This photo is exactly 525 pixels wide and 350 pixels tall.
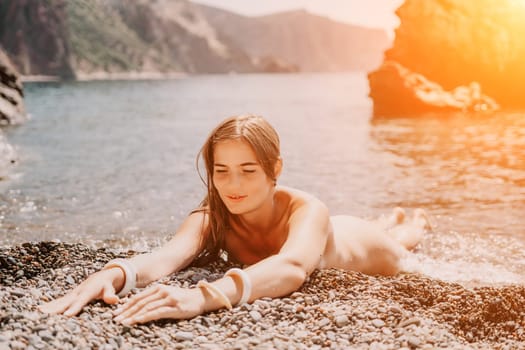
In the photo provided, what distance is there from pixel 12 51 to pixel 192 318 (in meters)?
131

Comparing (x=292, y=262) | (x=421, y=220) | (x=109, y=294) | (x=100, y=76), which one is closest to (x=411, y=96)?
(x=421, y=220)

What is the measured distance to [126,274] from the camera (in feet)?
→ 16.5

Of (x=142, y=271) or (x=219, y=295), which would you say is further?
(x=142, y=271)

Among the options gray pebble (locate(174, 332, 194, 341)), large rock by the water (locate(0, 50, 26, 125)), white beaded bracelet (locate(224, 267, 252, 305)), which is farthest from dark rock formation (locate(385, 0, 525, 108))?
gray pebble (locate(174, 332, 194, 341))

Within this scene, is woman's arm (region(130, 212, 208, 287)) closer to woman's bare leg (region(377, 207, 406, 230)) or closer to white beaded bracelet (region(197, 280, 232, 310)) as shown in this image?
white beaded bracelet (region(197, 280, 232, 310))

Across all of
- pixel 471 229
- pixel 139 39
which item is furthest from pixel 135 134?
pixel 139 39

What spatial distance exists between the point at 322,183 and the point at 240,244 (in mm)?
9167

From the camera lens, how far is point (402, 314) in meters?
4.70

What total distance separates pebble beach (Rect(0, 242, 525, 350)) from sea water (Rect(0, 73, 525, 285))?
2692mm

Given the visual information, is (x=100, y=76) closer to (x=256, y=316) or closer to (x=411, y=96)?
(x=411, y=96)

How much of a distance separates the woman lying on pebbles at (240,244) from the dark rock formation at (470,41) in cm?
5200

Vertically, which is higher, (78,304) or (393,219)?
(78,304)

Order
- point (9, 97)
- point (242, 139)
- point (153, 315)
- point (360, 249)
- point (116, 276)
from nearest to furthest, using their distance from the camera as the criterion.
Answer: point (153, 315), point (116, 276), point (242, 139), point (360, 249), point (9, 97)

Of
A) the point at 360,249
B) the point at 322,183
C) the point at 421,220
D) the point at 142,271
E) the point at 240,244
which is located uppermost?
the point at 142,271
